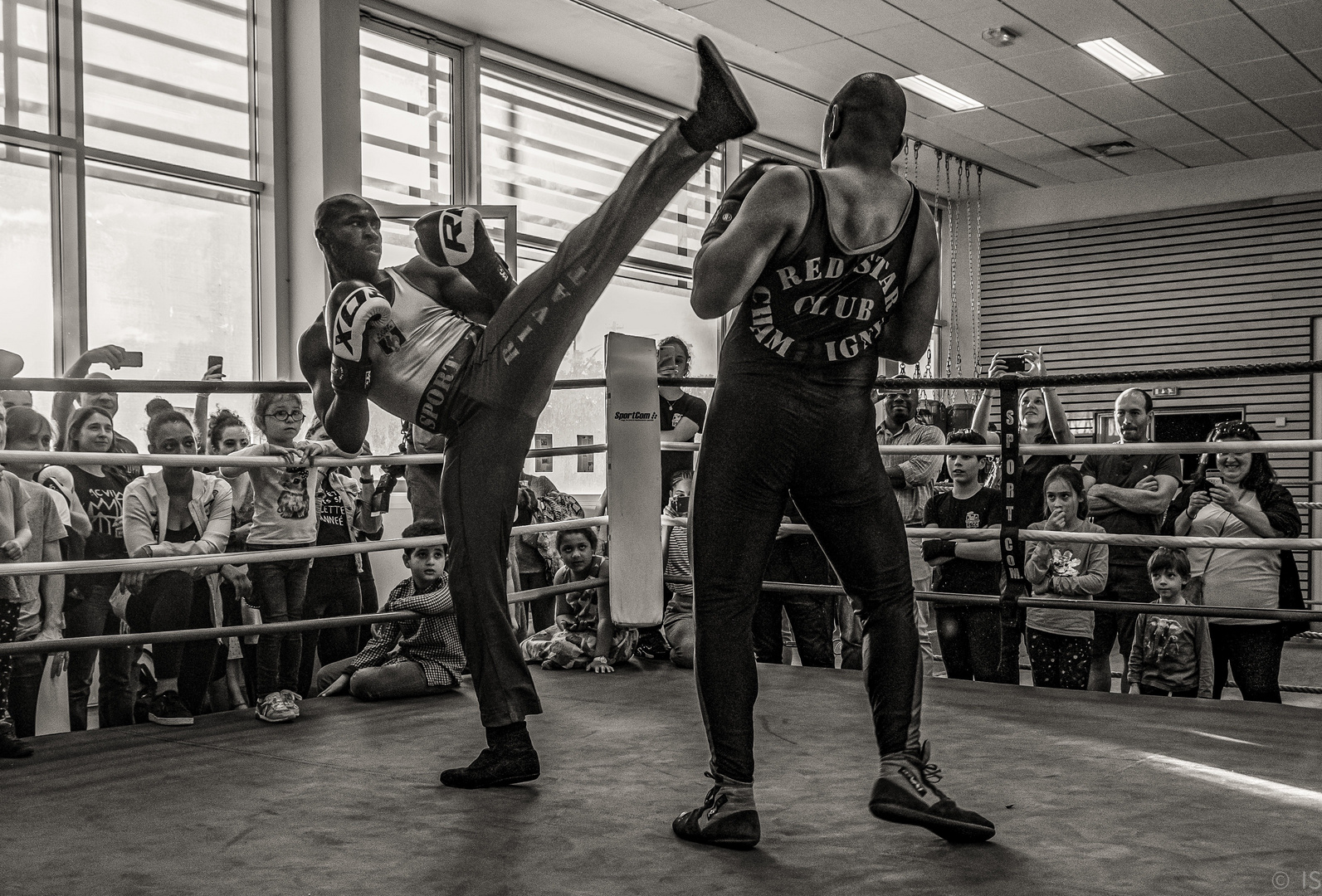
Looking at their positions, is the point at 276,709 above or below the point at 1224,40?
below

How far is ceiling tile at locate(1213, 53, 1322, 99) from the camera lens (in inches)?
318

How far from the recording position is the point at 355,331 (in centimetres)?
248

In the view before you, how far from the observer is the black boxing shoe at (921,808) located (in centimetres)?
197

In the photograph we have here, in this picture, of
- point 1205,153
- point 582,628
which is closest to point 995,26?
point 1205,153

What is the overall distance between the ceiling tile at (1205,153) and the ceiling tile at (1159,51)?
235 cm

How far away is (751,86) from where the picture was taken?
905 cm

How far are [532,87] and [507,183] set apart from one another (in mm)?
797

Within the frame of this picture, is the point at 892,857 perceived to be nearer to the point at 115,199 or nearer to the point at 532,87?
the point at 115,199

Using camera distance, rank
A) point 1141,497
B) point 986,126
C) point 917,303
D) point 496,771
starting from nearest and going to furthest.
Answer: point 917,303
point 496,771
point 1141,497
point 986,126

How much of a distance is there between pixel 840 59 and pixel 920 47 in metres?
0.59

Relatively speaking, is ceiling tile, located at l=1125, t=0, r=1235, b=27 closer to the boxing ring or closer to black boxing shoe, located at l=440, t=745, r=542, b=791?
the boxing ring

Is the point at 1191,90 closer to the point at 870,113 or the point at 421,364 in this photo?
the point at 870,113

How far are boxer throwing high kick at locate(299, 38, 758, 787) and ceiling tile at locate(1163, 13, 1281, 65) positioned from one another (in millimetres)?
6318

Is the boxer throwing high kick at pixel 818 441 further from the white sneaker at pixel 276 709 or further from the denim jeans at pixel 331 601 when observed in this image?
the denim jeans at pixel 331 601
